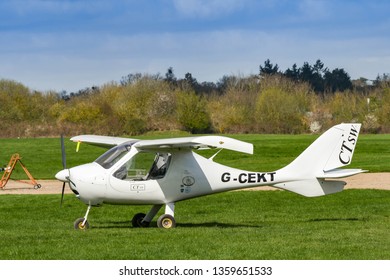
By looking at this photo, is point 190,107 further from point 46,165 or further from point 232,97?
point 46,165

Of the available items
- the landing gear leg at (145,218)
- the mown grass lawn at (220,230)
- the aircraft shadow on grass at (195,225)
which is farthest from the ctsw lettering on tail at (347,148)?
the landing gear leg at (145,218)

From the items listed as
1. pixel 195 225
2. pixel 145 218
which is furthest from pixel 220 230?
pixel 145 218

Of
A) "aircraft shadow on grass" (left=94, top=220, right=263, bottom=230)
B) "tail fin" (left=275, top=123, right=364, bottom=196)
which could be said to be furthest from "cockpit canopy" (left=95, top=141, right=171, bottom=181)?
"tail fin" (left=275, top=123, right=364, bottom=196)

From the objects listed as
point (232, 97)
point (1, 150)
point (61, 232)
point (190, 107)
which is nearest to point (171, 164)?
point (61, 232)

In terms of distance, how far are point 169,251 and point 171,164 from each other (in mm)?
4768

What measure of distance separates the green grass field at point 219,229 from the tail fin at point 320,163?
854 mm

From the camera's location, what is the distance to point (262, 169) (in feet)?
132

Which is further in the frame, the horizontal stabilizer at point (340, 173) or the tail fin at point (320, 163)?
the tail fin at point (320, 163)

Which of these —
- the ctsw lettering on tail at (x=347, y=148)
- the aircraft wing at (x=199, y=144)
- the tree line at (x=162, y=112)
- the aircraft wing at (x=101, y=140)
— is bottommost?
the tree line at (x=162, y=112)

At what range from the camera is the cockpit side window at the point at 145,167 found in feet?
62.1

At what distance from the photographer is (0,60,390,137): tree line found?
241 feet

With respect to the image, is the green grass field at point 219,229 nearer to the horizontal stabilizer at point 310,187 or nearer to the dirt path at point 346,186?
the horizontal stabilizer at point 310,187

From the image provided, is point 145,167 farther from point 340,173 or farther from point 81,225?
point 340,173

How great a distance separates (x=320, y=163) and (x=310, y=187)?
1.72 feet
